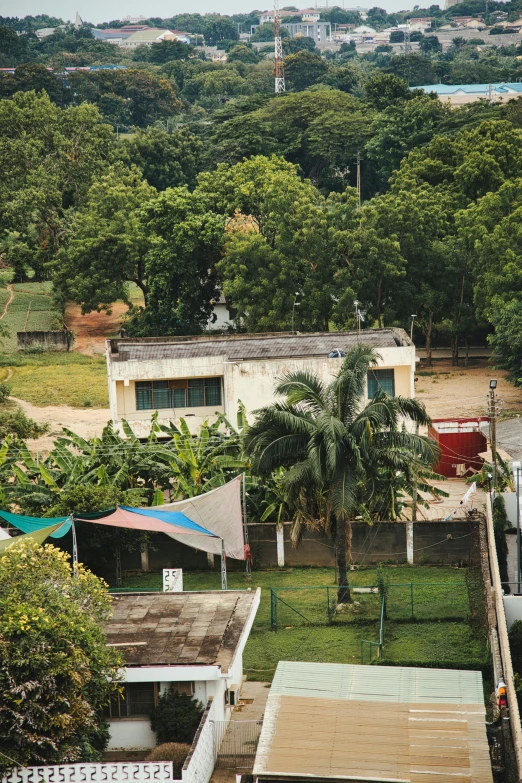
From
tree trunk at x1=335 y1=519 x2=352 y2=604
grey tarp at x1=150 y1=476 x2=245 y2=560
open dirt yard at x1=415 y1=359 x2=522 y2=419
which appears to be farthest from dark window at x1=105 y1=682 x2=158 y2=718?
open dirt yard at x1=415 y1=359 x2=522 y2=419

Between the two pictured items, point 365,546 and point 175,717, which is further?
point 365,546

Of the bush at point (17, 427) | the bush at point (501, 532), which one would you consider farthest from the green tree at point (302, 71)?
the bush at point (501, 532)

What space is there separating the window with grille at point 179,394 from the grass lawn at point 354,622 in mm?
8691

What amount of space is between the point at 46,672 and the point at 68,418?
28.3 meters

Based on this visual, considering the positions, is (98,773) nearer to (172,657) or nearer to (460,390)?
(172,657)

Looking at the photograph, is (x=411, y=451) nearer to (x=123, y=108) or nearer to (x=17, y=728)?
(x=17, y=728)

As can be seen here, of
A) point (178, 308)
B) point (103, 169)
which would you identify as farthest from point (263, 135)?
point (178, 308)

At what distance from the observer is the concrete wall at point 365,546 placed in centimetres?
3159

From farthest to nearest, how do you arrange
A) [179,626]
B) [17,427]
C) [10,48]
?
[10,48] → [17,427] → [179,626]

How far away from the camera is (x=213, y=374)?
39.0m

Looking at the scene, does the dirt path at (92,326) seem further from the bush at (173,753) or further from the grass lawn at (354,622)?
the bush at (173,753)

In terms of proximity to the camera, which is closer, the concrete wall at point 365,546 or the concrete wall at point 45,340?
the concrete wall at point 365,546

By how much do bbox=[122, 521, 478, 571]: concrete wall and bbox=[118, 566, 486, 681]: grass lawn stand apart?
0.32 meters

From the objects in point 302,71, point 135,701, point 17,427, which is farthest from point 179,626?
point 302,71
